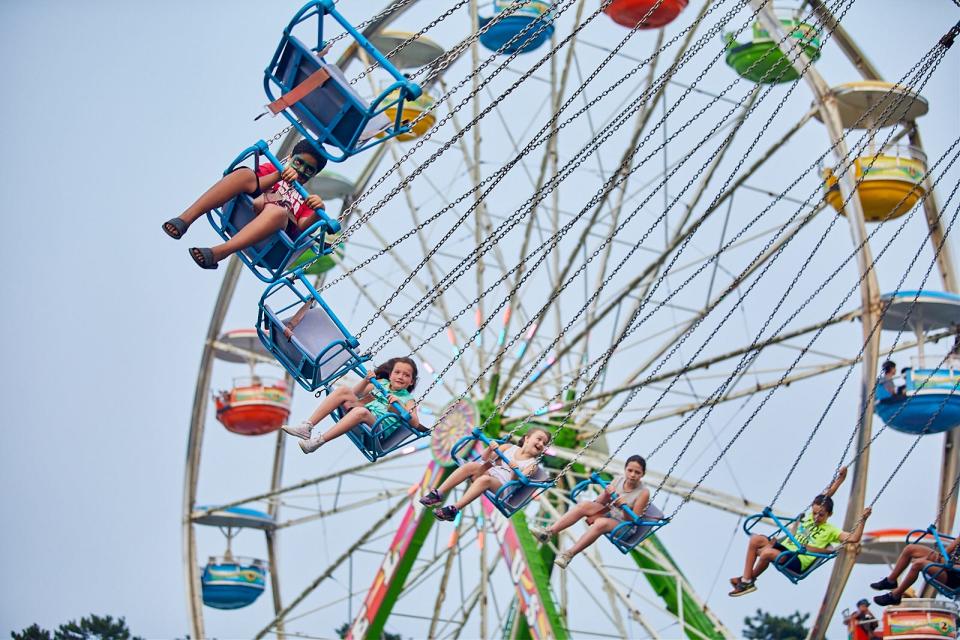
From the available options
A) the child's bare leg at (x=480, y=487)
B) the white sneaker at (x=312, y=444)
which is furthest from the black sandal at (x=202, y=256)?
the child's bare leg at (x=480, y=487)

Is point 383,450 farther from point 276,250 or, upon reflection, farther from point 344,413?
point 276,250

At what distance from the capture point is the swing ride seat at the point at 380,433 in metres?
13.9

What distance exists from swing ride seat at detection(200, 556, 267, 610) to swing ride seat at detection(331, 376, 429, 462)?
10.2 m

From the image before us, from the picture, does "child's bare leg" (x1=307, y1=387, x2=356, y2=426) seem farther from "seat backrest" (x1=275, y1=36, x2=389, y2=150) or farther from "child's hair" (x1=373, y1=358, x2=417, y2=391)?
"seat backrest" (x1=275, y1=36, x2=389, y2=150)

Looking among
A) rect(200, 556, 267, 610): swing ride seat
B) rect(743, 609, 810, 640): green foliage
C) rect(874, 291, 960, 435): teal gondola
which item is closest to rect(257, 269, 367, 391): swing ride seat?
rect(874, 291, 960, 435): teal gondola

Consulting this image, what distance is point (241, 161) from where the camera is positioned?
12617 mm

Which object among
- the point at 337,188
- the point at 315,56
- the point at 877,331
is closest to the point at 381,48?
the point at 337,188

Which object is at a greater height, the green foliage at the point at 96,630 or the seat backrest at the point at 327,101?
the green foliage at the point at 96,630

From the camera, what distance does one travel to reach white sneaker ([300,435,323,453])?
44.9 ft

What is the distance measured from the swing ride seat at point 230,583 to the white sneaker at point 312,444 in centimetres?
1078

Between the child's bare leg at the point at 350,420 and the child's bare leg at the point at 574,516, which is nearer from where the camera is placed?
the child's bare leg at the point at 350,420

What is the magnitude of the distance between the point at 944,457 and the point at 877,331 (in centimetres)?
225

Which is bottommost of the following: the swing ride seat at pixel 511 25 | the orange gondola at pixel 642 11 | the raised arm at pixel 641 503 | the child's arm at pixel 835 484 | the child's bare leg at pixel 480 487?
the child's bare leg at pixel 480 487

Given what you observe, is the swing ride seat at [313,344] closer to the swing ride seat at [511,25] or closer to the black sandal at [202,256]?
the black sandal at [202,256]
